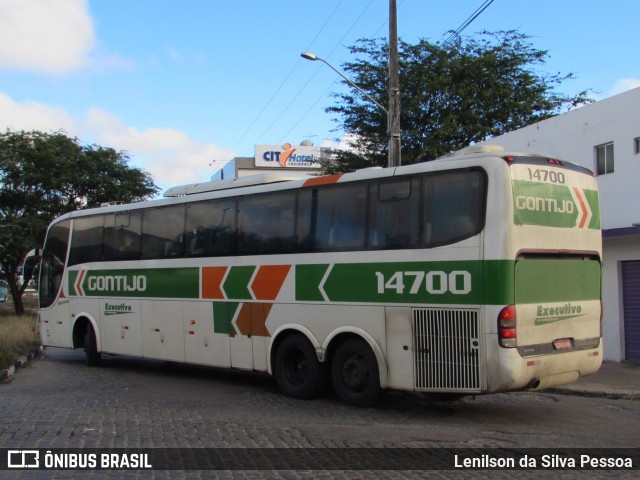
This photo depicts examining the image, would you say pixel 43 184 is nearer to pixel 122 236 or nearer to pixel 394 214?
pixel 122 236

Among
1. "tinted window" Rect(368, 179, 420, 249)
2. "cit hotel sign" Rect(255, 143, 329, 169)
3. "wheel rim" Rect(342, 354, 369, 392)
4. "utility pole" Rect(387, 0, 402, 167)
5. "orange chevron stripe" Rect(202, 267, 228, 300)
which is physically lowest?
"wheel rim" Rect(342, 354, 369, 392)

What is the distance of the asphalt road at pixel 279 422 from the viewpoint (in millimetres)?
7121

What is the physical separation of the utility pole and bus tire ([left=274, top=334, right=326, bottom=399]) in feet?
24.9

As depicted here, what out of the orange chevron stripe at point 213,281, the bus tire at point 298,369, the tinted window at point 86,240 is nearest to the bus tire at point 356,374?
the bus tire at point 298,369

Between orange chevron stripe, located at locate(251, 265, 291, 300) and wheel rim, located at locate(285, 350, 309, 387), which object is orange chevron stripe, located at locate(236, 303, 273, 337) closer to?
orange chevron stripe, located at locate(251, 265, 291, 300)

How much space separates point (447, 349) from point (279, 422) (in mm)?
2342

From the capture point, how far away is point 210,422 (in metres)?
8.51

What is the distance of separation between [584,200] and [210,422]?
5936 mm

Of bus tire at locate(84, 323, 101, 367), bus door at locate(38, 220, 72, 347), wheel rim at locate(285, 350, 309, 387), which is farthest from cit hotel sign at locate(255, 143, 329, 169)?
wheel rim at locate(285, 350, 309, 387)

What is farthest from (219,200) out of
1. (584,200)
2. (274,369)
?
(584,200)

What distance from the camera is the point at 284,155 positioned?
79188 millimetres

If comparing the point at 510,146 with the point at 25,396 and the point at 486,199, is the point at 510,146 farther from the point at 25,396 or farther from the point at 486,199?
the point at 25,396

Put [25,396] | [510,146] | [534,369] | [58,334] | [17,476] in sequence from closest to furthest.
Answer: [17,476] < [534,369] < [25,396] < [58,334] < [510,146]

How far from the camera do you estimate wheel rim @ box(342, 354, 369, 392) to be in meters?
9.63
